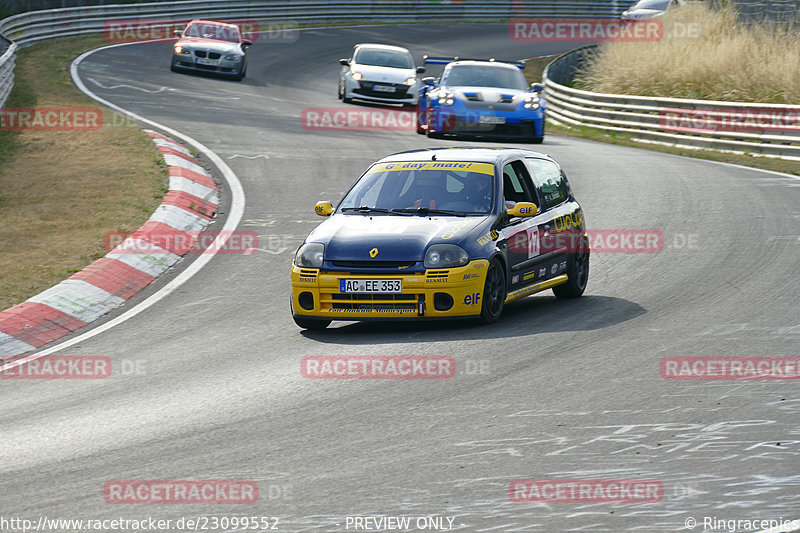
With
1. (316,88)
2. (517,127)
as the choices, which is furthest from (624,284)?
(316,88)

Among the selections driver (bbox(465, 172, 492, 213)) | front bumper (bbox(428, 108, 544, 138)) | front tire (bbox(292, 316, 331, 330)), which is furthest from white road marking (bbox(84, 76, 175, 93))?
front tire (bbox(292, 316, 331, 330))

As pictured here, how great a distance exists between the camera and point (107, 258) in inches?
507

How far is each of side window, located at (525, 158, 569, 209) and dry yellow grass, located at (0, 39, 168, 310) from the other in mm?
4729

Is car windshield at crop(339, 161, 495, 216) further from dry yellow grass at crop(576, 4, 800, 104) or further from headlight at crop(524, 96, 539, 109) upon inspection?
dry yellow grass at crop(576, 4, 800, 104)

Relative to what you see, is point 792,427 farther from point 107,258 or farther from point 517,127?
point 517,127

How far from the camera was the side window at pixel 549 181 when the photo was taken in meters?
11.4

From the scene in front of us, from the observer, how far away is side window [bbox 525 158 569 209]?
1135cm

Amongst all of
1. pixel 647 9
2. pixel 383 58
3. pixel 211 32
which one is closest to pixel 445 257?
pixel 383 58

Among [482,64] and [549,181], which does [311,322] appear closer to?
[549,181]

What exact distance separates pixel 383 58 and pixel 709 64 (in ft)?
26.7

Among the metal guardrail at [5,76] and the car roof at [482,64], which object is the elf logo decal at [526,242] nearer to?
the car roof at [482,64]

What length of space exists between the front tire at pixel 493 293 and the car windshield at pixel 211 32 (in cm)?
2519

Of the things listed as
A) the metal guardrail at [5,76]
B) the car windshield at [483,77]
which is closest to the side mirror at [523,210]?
the car windshield at [483,77]

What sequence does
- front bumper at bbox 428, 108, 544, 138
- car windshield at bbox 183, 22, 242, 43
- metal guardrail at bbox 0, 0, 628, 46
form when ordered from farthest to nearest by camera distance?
metal guardrail at bbox 0, 0, 628, 46 → car windshield at bbox 183, 22, 242, 43 → front bumper at bbox 428, 108, 544, 138
